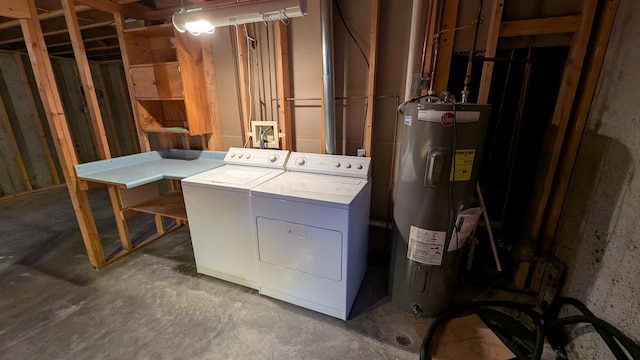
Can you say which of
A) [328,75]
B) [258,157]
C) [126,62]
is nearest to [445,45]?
[328,75]

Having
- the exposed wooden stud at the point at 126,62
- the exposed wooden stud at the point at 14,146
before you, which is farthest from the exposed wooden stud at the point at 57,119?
the exposed wooden stud at the point at 14,146

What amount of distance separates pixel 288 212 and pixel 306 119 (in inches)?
39.7

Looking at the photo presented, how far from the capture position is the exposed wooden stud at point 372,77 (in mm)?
1860

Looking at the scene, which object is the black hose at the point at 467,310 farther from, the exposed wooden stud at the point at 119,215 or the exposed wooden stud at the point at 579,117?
the exposed wooden stud at the point at 119,215

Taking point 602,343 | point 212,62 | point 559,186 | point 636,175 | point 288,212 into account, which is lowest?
point 602,343

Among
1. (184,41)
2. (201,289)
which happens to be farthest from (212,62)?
(201,289)

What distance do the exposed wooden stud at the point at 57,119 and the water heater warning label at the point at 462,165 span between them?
9.45ft

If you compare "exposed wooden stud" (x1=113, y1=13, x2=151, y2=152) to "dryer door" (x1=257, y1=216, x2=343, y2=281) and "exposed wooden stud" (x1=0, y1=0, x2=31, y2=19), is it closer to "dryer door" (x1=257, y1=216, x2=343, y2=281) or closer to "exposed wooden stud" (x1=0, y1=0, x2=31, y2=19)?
"exposed wooden stud" (x1=0, y1=0, x2=31, y2=19)

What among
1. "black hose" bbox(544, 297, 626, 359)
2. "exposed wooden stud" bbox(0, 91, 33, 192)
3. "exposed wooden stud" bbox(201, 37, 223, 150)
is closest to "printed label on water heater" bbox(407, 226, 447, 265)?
"black hose" bbox(544, 297, 626, 359)

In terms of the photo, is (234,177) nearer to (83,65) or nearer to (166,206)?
(166,206)

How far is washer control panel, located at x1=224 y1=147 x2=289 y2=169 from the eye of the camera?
90.4 inches

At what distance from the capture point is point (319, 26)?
2107 millimetres

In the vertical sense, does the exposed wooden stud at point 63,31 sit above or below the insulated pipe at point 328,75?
above

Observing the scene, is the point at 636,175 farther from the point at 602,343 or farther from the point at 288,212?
the point at 288,212
